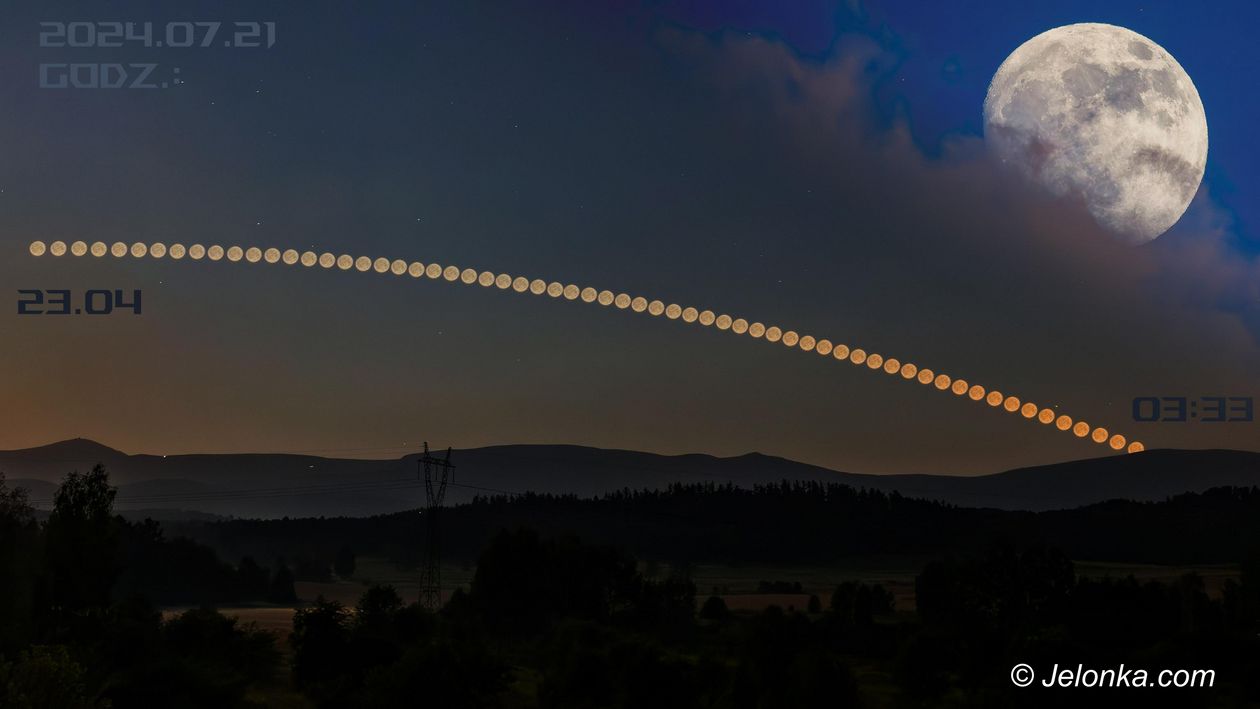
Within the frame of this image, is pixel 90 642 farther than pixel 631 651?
Yes

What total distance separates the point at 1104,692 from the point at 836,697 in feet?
41.5

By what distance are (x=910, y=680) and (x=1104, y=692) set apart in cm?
3023

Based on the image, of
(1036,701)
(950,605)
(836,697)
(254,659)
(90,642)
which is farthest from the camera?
(950,605)

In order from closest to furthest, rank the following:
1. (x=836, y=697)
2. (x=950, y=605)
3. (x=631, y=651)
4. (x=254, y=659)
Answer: (x=836, y=697), (x=631, y=651), (x=254, y=659), (x=950, y=605)

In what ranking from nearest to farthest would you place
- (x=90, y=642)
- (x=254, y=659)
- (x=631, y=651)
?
(x=631, y=651), (x=90, y=642), (x=254, y=659)

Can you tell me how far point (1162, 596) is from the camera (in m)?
137

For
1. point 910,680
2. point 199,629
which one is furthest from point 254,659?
point 910,680

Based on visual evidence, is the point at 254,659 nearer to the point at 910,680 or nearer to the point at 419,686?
the point at 419,686

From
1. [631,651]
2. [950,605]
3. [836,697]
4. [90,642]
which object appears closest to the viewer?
[836,697]

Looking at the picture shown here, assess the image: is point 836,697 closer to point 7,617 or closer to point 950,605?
point 7,617

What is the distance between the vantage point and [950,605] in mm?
135250

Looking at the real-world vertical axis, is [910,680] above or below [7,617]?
below

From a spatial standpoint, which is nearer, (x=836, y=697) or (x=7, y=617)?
(x=836, y=697)

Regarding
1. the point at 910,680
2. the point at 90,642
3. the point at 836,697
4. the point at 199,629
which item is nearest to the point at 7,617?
the point at 90,642
